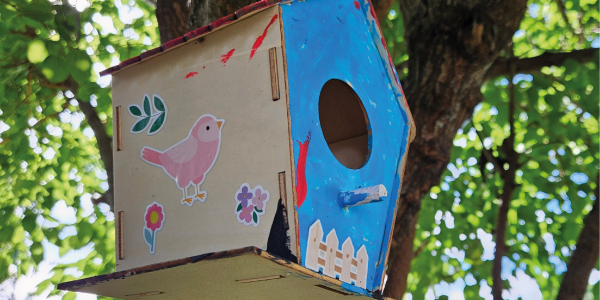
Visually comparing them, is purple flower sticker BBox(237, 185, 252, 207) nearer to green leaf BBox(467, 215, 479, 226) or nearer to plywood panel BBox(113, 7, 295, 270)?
plywood panel BBox(113, 7, 295, 270)

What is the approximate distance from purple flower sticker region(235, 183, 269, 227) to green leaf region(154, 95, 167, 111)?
0.40 meters

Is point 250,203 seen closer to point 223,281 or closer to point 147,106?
point 223,281

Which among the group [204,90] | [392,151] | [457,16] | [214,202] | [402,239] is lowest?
[402,239]

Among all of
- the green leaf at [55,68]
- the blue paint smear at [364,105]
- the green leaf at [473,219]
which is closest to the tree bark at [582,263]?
the green leaf at [473,219]

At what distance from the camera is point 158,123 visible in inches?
67.4

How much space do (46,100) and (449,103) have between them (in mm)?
Result: 2168

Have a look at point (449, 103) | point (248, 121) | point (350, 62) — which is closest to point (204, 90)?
point (248, 121)

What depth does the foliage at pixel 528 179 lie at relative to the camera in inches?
147

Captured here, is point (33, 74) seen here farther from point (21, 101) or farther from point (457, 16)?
point (457, 16)

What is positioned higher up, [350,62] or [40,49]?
[40,49]

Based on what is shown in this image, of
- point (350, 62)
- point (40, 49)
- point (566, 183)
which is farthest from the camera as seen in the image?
point (566, 183)

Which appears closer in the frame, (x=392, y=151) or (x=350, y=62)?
(x=350, y=62)

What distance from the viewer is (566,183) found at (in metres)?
3.78

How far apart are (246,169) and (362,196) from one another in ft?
1.04
